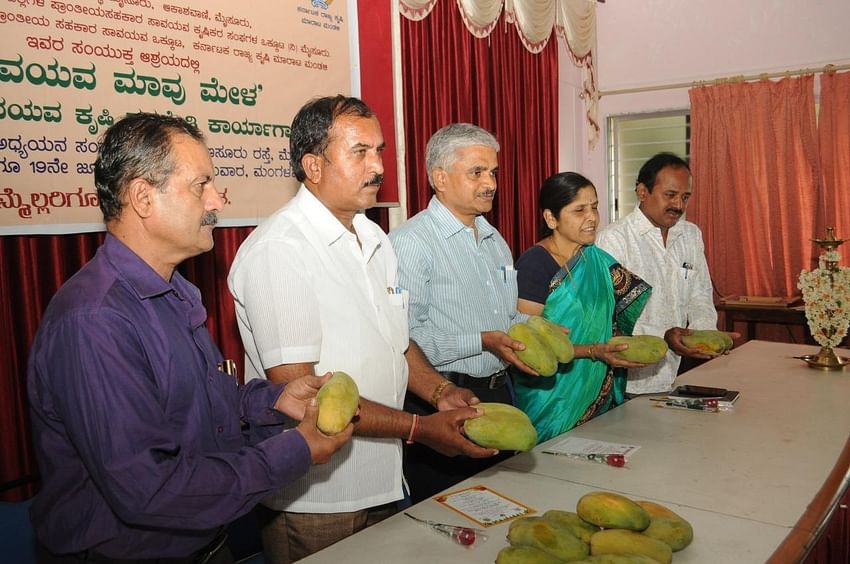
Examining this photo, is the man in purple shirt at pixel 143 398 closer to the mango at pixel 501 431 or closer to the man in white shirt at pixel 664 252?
the mango at pixel 501 431

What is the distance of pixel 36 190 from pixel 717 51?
218 inches

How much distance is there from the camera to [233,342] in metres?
3.49

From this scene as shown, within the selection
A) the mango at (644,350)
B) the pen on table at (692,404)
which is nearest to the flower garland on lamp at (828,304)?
the pen on table at (692,404)

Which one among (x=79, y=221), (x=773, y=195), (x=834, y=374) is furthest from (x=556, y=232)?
(x=773, y=195)

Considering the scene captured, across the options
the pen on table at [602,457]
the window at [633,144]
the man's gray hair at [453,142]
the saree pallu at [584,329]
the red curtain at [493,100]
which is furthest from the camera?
the window at [633,144]

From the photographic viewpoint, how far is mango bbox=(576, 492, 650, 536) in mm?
1376

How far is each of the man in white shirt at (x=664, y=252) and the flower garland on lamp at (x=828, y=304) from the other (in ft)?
1.45

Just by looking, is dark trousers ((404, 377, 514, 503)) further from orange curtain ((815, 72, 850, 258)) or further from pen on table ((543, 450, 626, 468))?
orange curtain ((815, 72, 850, 258))

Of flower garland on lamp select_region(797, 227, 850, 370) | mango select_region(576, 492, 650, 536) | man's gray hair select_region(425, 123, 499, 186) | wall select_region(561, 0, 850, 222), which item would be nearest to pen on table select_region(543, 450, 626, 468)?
mango select_region(576, 492, 650, 536)

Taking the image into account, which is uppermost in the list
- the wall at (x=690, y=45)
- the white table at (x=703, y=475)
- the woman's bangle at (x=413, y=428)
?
the wall at (x=690, y=45)

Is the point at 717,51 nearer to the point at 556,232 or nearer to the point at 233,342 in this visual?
the point at 556,232

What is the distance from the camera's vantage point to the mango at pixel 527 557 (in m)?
1.27

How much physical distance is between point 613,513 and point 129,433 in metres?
0.91

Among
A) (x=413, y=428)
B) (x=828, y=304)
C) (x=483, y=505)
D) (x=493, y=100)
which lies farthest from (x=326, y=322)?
(x=493, y=100)
